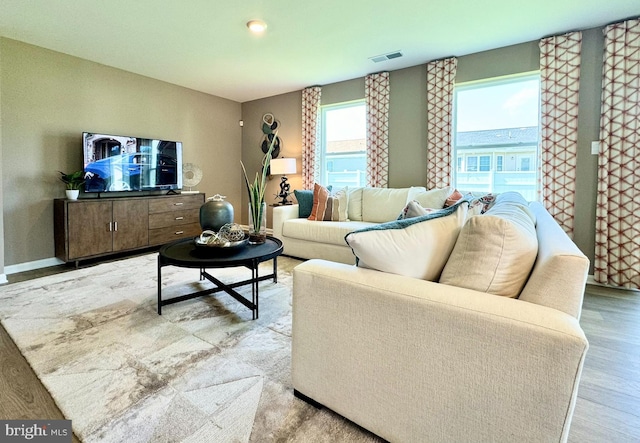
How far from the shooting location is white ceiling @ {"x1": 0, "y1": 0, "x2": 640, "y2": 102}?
2.54 meters

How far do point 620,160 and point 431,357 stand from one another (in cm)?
322

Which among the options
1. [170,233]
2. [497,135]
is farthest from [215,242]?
[497,135]

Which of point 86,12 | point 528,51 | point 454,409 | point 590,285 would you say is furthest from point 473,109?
point 86,12

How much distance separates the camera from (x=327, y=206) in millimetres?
3820

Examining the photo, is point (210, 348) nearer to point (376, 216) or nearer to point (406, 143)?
point (376, 216)

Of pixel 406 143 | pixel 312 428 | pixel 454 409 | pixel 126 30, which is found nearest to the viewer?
pixel 454 409

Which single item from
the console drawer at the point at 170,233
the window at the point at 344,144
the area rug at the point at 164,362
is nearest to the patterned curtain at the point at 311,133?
the window at the point at 344,144

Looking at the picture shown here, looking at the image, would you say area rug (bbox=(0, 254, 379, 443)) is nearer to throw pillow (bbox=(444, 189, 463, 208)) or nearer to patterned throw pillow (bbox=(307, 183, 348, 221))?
patterned throw pillow (bbox=(307, 183, 348, 221))

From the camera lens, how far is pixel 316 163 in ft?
15.8

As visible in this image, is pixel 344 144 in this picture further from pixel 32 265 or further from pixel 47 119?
pixel 32 265

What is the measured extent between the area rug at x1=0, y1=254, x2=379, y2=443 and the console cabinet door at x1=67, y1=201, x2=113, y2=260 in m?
0.62

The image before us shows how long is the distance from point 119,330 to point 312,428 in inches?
59.1

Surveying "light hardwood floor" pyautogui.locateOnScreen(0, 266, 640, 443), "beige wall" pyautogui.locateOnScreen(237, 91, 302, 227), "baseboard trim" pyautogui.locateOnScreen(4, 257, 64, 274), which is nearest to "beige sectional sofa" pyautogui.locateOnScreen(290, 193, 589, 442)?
"light hardwood floor" pyautogui.locateOnScreen(0, 266, 640, 443)

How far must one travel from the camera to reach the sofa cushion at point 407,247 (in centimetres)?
113
